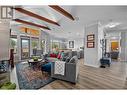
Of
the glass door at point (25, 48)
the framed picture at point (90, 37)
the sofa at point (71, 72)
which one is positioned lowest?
the sofa at point (71, 72)

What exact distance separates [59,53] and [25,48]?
2.49 meters

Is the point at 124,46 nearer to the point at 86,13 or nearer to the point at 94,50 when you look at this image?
the point at 94,50

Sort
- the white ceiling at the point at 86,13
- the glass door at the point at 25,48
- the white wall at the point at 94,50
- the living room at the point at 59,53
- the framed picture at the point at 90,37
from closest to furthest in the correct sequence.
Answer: the living room at the point at 59,53 < the white ceiling at the point at 86,13 < the white wall at the point at 94,50 < the framed picture at the point at 90,37 < the glass door at the point at 25,48

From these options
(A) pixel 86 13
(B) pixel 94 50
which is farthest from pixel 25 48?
(A) pixel 86 13

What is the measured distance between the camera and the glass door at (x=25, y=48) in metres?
7.78

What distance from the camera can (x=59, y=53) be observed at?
7.90 m

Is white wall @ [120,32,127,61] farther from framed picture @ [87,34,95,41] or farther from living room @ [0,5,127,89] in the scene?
framed picture @ [87,34,95,41]

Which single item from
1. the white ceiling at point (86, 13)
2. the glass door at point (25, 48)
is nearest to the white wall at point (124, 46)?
the white ceiling at point (86, 13)

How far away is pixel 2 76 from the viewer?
2.08m

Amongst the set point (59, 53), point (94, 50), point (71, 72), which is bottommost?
point (71, 72)

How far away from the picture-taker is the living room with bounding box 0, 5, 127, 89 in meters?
3.33

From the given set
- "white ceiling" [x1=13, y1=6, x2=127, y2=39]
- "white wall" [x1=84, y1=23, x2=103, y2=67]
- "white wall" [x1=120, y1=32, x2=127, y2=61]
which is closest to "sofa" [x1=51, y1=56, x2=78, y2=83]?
"white ceiling" [x1=13, y1=6, x2=127, y2=39]

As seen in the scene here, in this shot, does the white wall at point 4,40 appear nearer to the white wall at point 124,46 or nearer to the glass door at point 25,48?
the glass door at point 25,48
